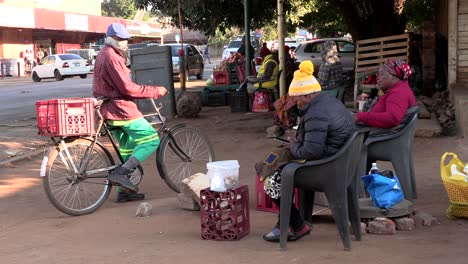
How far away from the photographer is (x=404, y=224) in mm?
5109

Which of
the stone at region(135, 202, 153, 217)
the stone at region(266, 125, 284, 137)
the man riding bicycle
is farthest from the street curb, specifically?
the stone at region(135, 202, 153, 217)


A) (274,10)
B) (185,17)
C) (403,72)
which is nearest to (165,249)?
(403,72)

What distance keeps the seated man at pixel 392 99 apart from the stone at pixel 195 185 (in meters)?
1.61

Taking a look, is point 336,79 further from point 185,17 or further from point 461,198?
point 185,17

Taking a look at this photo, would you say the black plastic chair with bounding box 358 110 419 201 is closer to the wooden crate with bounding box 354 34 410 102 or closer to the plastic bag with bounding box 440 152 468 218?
the plastic bag with bounding box 440 152 468 218

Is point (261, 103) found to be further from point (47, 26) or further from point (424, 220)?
point (47, 26)

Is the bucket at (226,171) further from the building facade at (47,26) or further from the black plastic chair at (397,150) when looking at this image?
the building facade at (47,26)

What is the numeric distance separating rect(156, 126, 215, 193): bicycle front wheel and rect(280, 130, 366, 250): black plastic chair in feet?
7.81

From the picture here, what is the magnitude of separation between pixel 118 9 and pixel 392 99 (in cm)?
9472

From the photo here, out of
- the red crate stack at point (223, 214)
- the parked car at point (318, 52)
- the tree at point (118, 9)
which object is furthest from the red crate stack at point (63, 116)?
the tree at point (118, 9)

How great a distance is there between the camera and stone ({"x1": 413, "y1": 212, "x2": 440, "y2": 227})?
521 centimetres

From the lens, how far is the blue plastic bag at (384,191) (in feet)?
17.0

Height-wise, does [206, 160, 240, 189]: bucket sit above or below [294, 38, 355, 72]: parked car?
below

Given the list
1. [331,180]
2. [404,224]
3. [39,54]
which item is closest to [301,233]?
[331,180]
